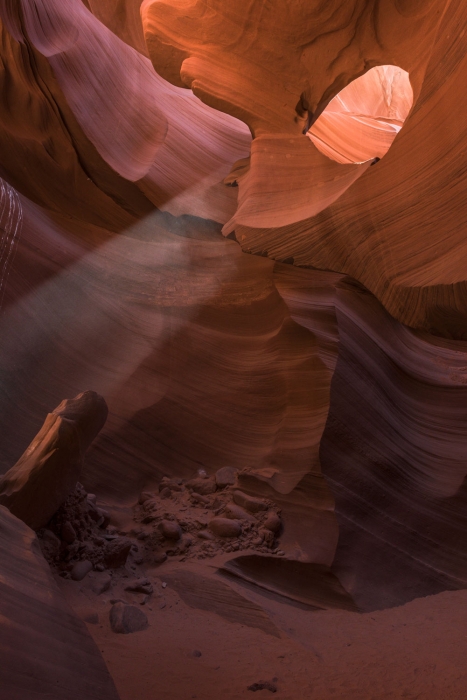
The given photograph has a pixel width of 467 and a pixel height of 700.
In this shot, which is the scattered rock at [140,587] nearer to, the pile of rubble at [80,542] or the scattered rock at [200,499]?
the pile of rubble at [80,542]

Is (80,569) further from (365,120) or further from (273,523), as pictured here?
(365,120)

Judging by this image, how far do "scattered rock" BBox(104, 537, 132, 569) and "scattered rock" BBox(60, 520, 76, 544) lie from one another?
0.23m

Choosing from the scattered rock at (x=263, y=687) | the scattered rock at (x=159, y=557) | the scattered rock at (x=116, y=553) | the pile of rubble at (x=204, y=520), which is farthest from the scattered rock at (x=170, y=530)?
the scattered rock at (x=263, y=687)

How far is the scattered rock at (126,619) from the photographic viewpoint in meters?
3.24

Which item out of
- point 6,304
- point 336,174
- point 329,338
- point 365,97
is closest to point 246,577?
point 329,338

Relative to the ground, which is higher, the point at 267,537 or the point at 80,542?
the point at 80,542

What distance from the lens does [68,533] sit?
384 centimetres

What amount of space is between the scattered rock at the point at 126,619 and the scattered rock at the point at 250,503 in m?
1.28

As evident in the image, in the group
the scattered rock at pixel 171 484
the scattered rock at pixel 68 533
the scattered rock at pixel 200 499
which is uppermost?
the scattered rock at pixel 68 533

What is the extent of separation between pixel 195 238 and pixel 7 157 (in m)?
1.81

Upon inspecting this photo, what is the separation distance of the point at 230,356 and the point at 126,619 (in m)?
2.58

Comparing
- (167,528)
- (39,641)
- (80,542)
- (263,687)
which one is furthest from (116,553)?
(39,641)

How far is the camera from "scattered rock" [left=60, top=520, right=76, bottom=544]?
3.84 meters

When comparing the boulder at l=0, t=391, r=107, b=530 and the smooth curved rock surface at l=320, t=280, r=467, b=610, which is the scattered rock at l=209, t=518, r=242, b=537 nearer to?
the smooth curved rock surface at l=320, t=280, r=467, b=610
